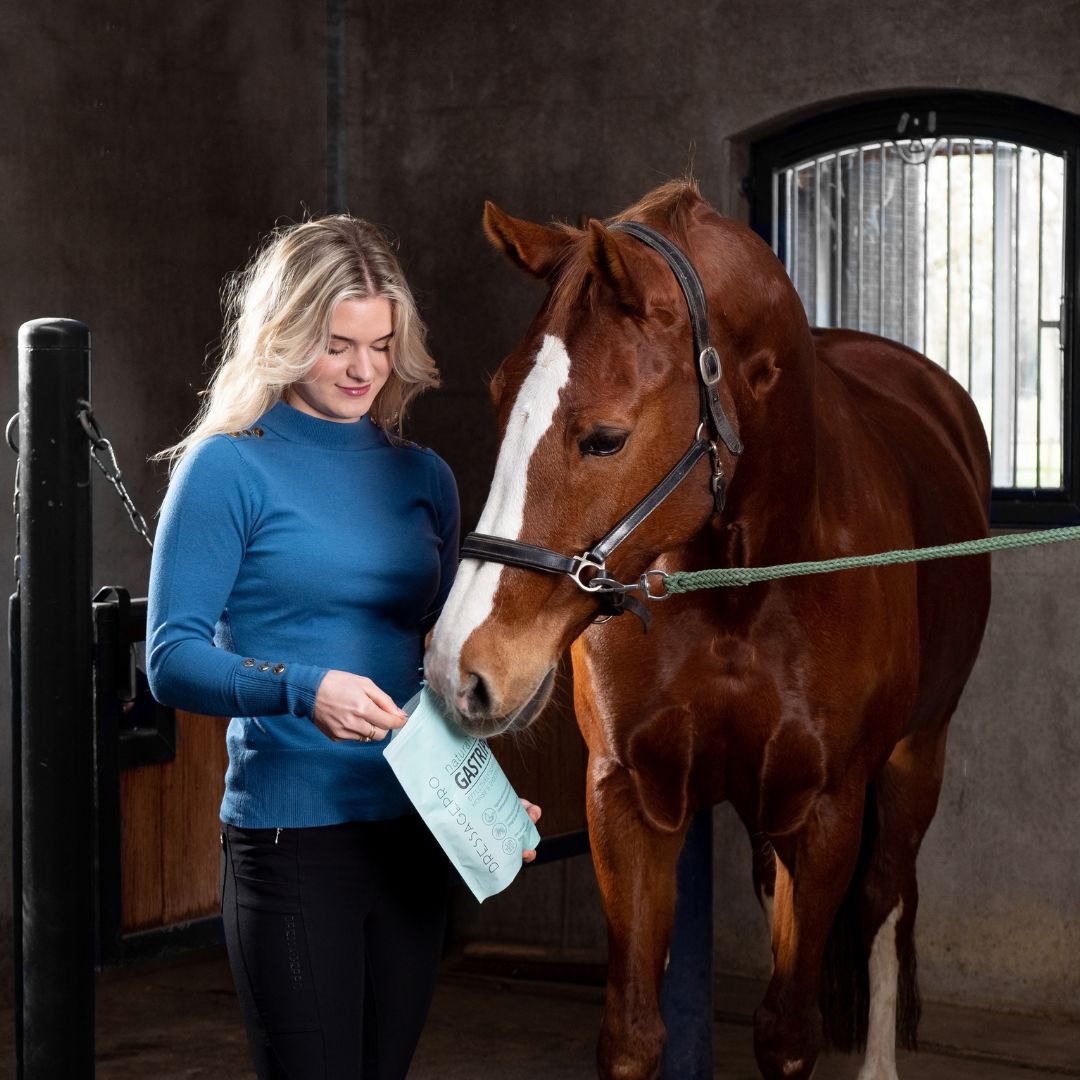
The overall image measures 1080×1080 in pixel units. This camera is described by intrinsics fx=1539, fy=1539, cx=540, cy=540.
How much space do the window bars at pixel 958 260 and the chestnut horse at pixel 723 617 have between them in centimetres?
84

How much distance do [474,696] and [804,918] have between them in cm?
96

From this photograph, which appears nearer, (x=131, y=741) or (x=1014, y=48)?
(x=131, y=741)

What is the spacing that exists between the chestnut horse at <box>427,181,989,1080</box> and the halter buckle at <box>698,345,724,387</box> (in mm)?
15

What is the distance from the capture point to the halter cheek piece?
1.59 m

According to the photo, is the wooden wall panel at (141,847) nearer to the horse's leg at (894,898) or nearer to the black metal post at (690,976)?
the black metal post at (690,976)

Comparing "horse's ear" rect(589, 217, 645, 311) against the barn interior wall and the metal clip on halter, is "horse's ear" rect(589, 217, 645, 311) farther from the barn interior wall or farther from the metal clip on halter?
the barn interior wall

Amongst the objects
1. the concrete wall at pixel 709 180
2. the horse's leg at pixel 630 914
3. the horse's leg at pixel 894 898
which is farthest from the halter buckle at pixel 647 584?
the concrete wall at pixel 709 180

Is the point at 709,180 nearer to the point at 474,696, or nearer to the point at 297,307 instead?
the point at 297,307

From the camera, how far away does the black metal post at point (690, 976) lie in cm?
275

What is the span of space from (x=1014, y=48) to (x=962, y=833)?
1.85 meters

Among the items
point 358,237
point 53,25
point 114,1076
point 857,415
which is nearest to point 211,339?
point 53,25

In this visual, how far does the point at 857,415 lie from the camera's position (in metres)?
2.47

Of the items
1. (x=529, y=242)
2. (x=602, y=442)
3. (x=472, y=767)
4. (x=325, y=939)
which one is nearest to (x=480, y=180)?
(x=529, y=242)

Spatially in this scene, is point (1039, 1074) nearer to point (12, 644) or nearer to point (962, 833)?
point (962, 833)
